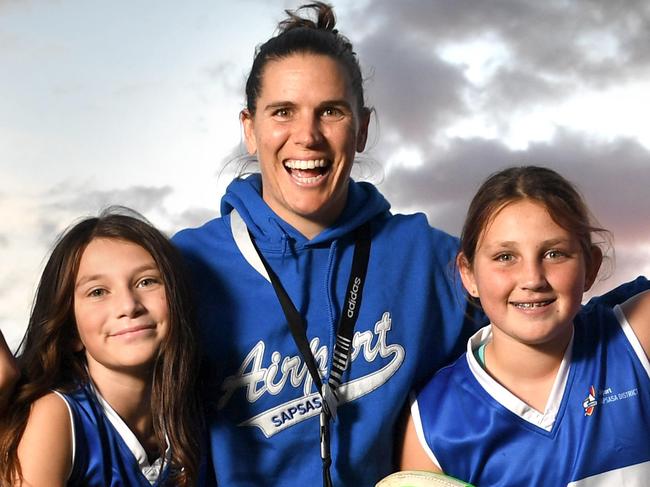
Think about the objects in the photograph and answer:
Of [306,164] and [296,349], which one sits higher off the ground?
[306,164]

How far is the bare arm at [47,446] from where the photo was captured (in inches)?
149

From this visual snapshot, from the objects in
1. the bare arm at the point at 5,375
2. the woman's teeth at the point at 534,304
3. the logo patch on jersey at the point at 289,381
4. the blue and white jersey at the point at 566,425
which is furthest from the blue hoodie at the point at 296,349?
the bare arm at the point at 5,375

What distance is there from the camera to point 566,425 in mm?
4117

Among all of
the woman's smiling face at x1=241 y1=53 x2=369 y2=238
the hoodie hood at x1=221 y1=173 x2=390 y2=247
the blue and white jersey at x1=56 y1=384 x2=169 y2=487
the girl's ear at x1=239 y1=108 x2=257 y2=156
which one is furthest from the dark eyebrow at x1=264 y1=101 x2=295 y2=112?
the blue and white jersey at x1=56 y1=384 x2=169 y2=487

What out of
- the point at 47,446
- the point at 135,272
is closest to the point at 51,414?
the point at 47,446

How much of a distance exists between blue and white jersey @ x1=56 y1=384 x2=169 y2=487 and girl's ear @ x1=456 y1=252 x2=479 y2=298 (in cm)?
139

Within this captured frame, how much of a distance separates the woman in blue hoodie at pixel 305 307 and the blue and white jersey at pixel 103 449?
38 cm

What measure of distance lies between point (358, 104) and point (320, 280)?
749 millimetres

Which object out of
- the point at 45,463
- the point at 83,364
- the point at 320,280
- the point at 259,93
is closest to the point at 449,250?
the point at 320,280

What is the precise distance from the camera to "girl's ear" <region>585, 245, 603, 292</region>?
4.14m

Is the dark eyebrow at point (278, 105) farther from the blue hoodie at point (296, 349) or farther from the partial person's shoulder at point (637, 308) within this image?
the partial person's shoulder at point (637, 308)

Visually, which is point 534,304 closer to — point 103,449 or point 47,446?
point 103,449

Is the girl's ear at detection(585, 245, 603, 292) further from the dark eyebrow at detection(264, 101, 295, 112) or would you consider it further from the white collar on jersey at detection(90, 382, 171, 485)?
the white collar on jersey at detection(90, 382, 171, 485)

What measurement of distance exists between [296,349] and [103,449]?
Answer: 85 centimetres
